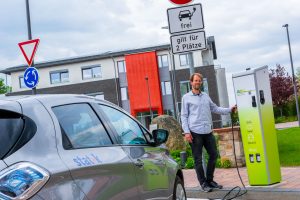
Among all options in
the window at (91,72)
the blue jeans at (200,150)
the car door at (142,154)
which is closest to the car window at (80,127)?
the car door at (142,154)

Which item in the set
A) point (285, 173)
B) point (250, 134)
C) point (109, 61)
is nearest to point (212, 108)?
point (250, 134)

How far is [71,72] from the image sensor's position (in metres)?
56.9

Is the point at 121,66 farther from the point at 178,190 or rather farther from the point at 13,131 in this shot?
the point at 13,131

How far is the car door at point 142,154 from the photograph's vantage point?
4.34 metres

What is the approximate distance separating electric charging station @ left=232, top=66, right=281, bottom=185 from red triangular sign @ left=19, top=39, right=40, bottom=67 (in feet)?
21.7

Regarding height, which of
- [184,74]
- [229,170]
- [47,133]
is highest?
[184,74]

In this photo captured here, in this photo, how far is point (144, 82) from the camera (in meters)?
52.7

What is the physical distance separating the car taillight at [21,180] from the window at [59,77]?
55.1m

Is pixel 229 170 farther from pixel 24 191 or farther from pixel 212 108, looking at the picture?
pixel 24 191

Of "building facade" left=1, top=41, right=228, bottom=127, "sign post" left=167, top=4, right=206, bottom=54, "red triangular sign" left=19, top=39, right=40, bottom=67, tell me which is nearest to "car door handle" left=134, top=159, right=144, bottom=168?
"sign post" left=167, top=4, right=206, bottom=54

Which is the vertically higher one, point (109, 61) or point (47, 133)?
point (109, 61)

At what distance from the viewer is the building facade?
52312 mm

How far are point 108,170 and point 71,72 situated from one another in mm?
54018

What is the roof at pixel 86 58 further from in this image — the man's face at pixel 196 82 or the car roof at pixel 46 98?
the car roof at pixel 46 98
